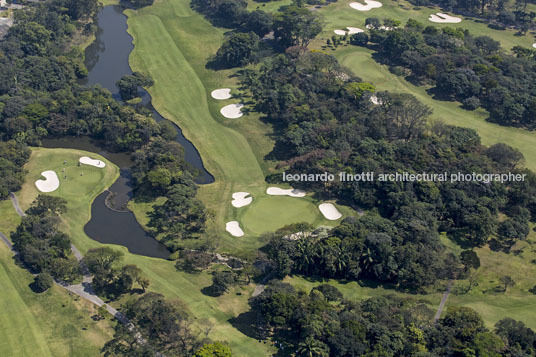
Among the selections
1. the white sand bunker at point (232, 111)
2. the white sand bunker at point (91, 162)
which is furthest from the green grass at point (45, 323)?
the white sand bunker at point (232, 111)

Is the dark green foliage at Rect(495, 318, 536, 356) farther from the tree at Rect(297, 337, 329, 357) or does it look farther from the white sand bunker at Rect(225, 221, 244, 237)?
the white sand bunker at Rect(225, 221, 244, 237)

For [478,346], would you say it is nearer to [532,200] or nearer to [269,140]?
[532,200]

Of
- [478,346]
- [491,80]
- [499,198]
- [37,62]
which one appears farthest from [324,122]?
[37,62]

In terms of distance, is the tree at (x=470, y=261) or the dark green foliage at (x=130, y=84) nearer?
the tree at (x=470, y=261)

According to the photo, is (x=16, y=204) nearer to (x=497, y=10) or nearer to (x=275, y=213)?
(x=275, y=213)

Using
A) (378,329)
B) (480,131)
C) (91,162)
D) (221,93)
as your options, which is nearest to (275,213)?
(378,329)

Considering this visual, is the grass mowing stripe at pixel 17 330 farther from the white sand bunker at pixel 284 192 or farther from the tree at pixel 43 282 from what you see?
the white sand bunker at pixel 284 192

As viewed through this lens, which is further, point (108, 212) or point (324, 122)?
point (324, 122)

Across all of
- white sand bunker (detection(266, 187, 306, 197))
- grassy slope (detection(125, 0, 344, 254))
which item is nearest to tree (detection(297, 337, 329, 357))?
grassy slope (detection(125, 0, 344, 254))
